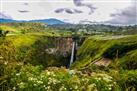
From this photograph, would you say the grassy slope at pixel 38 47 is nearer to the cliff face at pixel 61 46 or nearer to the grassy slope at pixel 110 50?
the cliff face at pixel 61 46

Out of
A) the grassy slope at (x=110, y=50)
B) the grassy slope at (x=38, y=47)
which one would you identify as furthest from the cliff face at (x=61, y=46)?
the grassy slope at (x=110, y=50)

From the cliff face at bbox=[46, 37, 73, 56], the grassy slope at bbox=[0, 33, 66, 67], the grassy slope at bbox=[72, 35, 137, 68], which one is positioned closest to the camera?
the grassy slope at bbox=[72, 35, 137, 68]

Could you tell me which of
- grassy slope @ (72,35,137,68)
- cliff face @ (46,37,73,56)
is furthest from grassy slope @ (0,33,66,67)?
grassy slope @ (72,35,137,68)

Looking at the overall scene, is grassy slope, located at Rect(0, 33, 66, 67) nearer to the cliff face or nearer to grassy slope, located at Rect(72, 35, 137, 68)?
the cliff face

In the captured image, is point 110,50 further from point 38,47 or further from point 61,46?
point 38,47

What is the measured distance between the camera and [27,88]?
1449 centimetres

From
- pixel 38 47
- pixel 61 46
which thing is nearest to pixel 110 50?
pixel 61 46

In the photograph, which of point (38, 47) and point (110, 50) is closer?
point (110, 50)

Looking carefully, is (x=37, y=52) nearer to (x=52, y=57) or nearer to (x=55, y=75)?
(x=52, y=57)

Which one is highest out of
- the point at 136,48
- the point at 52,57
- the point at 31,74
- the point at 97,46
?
the point at 31,74

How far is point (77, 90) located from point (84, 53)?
132m

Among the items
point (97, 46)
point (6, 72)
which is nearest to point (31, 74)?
point (6, 72)

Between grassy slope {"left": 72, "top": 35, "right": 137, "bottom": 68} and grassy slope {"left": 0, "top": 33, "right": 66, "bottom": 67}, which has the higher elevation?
grassy slope {"left": 72, "top": 35, "right": 137, "bottom": 68}

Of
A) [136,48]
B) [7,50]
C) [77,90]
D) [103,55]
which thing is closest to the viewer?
[77,90]
